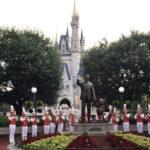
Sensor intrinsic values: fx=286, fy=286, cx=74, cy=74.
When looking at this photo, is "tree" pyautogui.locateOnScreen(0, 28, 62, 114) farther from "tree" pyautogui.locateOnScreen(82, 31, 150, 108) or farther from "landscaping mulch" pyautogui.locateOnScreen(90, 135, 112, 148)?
"landscaping mulch" pyautogui.locateOnScreen(90, 135, 112, 148)

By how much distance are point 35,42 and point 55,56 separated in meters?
3.36

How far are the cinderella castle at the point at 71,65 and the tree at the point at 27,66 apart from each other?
38934mm

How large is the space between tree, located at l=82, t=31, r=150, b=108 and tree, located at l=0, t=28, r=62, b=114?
585 cm

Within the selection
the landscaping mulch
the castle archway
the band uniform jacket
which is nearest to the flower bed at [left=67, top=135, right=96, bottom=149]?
the landscaping mulch

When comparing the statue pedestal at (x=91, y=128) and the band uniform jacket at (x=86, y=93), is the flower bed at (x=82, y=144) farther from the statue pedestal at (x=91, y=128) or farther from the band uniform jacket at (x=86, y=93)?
the band uniform jacket at (x=86, y=93)

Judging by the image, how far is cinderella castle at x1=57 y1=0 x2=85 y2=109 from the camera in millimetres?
84562

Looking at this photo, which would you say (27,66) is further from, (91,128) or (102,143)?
(102,143)

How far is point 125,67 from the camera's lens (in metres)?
37.8

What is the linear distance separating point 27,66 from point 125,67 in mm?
12845

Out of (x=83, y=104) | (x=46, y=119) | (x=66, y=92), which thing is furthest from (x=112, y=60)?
(x=66, y=92)

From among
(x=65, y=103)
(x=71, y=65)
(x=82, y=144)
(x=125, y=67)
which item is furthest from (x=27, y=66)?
(x=71, y=65)

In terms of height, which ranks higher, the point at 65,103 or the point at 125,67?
the point at 125,67

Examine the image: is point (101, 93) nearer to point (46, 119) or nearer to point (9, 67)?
point (9, 67)

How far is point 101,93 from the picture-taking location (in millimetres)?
40500
